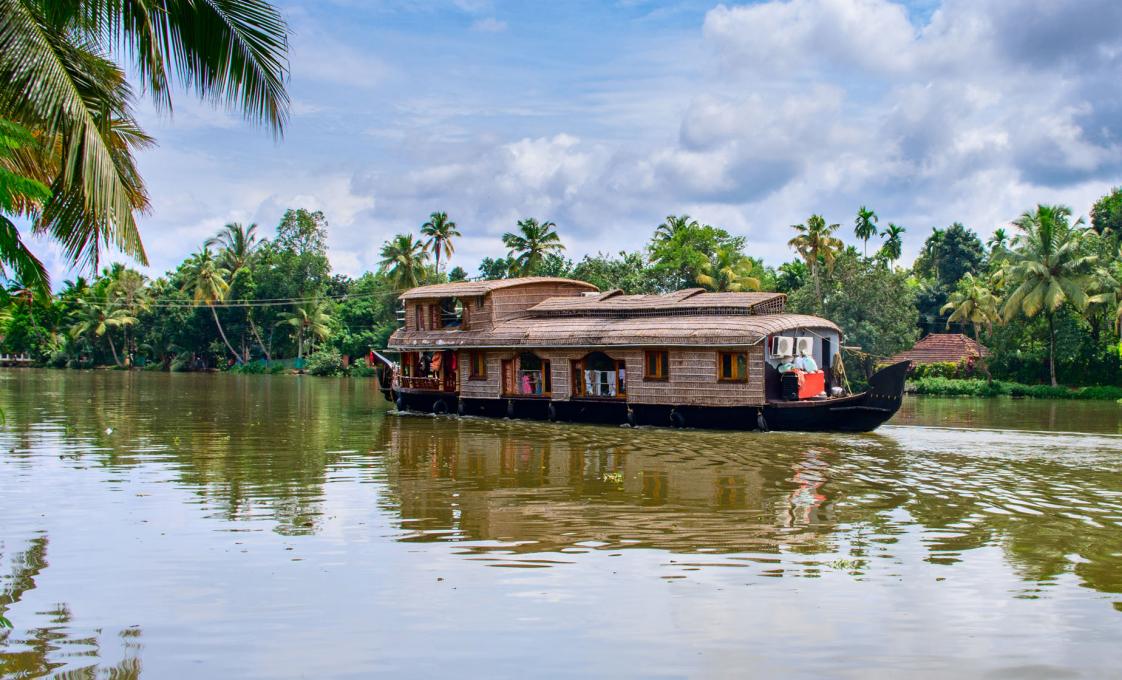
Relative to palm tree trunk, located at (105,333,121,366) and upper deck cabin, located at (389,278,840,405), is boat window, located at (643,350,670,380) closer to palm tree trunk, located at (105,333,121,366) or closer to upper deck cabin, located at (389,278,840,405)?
upper deck cabin, located at (389,278,840,405)

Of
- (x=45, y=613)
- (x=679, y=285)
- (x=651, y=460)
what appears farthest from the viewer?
(x=679, y=285)

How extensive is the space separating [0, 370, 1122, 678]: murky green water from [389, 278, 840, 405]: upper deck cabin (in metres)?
3.93

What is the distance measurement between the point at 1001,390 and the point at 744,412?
69.4ft

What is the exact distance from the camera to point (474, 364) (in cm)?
2619

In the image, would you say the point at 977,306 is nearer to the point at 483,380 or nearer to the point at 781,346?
the point at 781,346

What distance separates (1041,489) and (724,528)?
206 inches

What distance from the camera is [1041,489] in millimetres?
12789

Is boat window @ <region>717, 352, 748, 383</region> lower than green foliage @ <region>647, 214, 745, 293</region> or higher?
lower

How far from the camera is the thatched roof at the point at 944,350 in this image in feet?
139

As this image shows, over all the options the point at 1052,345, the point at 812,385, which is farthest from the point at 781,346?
the point at 1052,345

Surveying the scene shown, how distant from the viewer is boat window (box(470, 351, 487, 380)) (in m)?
25.8

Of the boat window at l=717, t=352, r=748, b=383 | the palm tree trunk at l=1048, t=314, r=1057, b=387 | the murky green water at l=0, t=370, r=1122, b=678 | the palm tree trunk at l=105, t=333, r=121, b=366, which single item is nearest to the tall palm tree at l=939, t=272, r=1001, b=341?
the palm tree trunk at l=1048, t=314, r=1057, b=387

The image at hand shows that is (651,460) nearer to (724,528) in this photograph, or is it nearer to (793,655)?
(724,528)

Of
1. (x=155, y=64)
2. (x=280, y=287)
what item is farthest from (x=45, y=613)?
(x=280, y=287)
